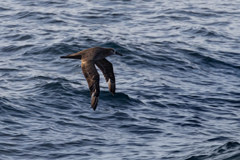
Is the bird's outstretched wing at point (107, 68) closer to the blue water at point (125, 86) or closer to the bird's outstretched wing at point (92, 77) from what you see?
the bird's outstretched wing at point (92, 77)

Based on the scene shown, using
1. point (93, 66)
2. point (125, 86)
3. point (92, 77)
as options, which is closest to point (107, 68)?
point (93, 66)

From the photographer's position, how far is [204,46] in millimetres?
19781

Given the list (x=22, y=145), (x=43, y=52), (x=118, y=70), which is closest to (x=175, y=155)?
(x=22, y=145)

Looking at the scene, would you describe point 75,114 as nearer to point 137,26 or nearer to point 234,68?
point 234,68

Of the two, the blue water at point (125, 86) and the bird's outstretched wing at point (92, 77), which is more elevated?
the bird's outstretched wing at point (92, 77)

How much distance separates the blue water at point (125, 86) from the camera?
489 inches

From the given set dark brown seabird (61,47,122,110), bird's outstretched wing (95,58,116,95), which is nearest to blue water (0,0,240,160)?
bird's outstretched wing (95,58,116,95)

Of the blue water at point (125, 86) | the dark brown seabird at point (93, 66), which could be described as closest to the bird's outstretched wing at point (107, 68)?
the dark brown seabird at point (93, 66)

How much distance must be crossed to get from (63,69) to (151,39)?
15.7 ft

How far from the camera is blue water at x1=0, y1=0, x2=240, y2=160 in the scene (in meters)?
12.4

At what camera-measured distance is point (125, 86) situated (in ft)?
52.4

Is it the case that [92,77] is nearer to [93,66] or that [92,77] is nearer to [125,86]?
[93,66]

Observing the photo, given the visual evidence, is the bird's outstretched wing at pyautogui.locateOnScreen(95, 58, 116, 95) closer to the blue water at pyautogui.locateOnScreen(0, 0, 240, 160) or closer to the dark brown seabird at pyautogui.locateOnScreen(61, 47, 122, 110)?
the dark brown seabird at pyautogui.locateOnScreen(61, 47, 122, 110)

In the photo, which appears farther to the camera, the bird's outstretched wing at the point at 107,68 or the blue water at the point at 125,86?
the blue water at the point at 125,86
